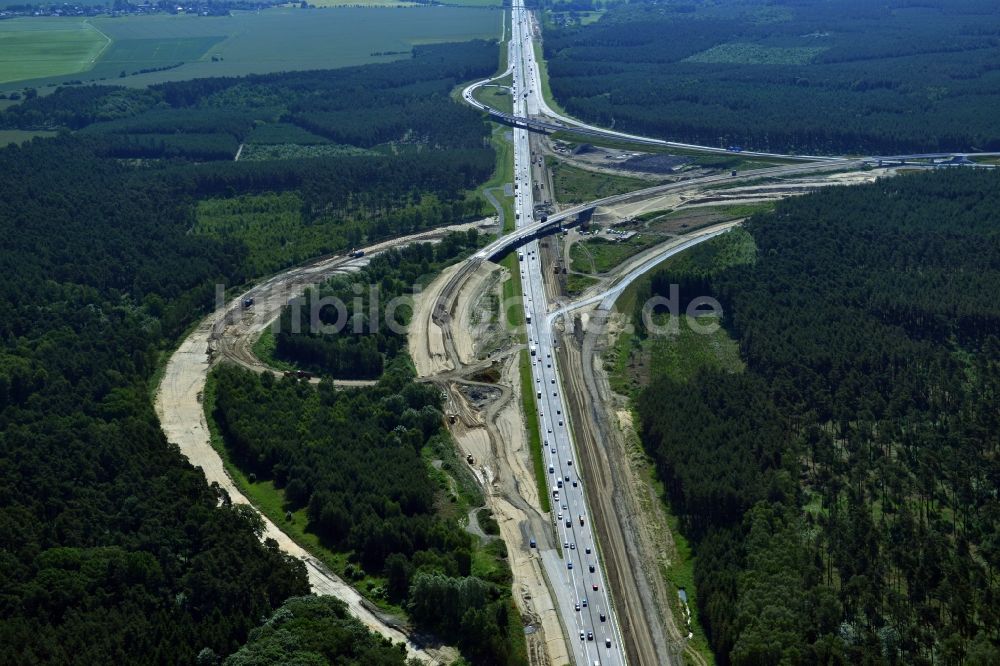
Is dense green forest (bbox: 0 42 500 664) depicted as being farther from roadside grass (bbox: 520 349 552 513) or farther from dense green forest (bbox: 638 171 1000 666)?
dense green forest (bbox: 638 171 1000 666)

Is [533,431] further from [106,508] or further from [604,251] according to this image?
[604,251]

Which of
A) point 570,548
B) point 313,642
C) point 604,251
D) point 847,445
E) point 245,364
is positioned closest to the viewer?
point 313,642

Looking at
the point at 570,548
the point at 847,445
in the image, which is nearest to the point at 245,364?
the point at 570,548

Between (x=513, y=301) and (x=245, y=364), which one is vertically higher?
(x=513, y=301)

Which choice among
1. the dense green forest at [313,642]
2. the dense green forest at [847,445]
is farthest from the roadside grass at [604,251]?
the dense green forest at [313,642]

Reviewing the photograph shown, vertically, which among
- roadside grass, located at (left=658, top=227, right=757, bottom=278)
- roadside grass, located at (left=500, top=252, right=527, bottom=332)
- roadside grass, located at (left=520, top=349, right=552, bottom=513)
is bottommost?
roadside grass, located at (left=520, top=349, right=552, bottom=513)

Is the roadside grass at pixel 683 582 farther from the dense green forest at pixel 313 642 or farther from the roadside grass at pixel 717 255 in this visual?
the roadside grass at pixel 717 255

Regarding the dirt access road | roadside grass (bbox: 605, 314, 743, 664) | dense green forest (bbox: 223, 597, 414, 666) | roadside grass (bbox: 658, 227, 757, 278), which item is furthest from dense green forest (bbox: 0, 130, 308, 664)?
roadside grass (bbox: 658, 227, 757, 278)
